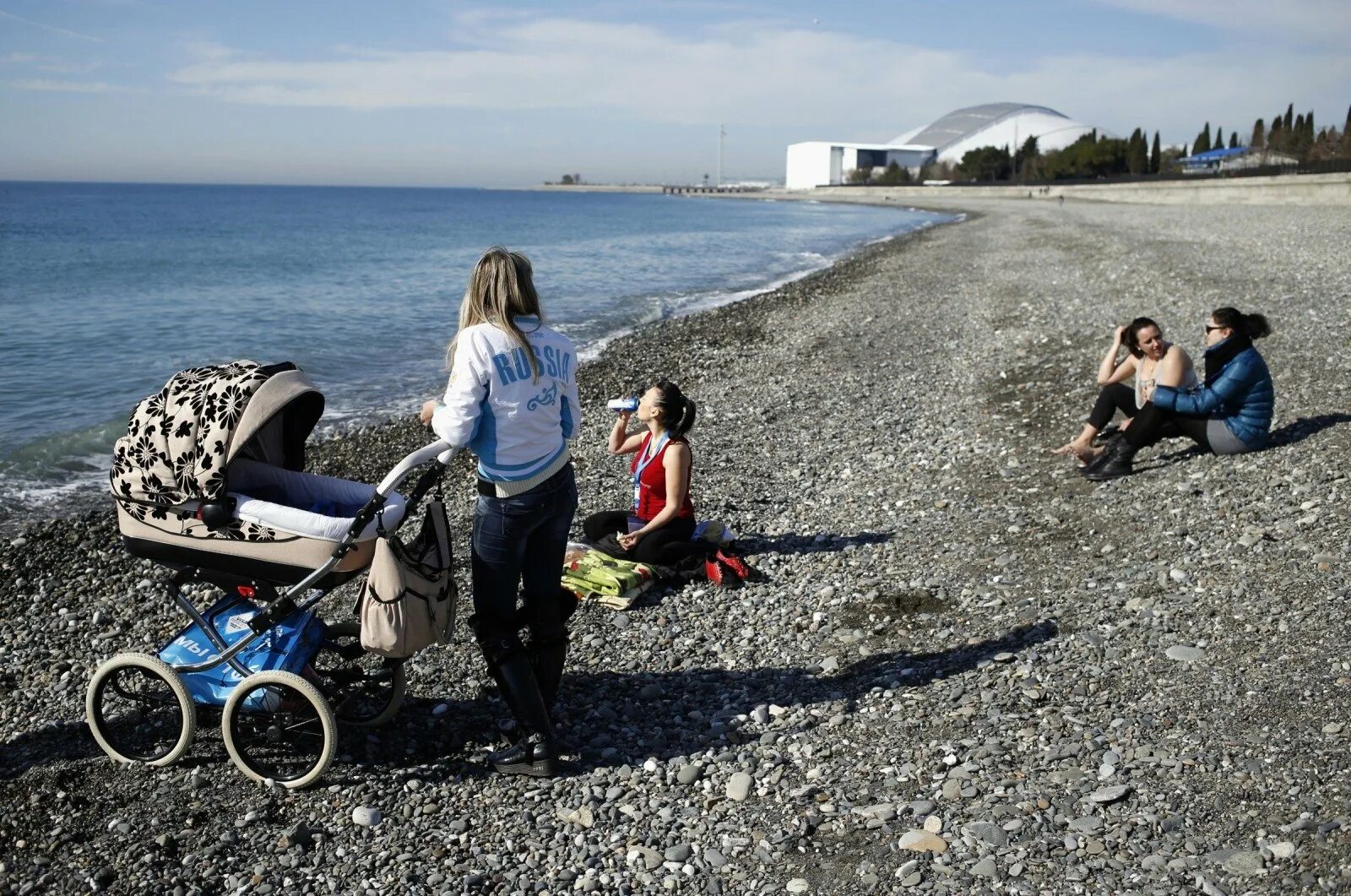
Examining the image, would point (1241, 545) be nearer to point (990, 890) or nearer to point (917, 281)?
point (990, 890)

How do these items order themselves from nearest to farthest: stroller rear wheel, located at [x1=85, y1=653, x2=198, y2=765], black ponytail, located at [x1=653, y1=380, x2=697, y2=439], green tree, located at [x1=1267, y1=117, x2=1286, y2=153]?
1. stroller rear wheel, located at [x1=85, y1=653, x2=198, y2=765]
2. black ponytail, located at [x1=653, y1=380, x2=697, y2=439]
3. green tree, located at [x1=1267, y1=117, x2=1286, y2=153]

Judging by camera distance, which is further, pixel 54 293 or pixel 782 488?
pixel 54 293

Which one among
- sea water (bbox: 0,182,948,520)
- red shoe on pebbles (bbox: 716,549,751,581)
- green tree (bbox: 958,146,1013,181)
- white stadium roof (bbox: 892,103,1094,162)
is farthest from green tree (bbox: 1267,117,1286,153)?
red shoe on pebbles (bbox: 716,549,751,581)

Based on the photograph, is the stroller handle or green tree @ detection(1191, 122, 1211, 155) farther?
green tree @ detection(1191, 122, 1211, 155)

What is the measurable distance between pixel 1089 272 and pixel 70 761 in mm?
23595

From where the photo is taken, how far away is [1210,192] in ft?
185

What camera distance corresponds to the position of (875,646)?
5.83 metres

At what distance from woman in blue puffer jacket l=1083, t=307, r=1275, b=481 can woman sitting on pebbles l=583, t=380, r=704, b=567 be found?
3833mm

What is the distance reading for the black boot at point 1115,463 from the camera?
27.7 feet

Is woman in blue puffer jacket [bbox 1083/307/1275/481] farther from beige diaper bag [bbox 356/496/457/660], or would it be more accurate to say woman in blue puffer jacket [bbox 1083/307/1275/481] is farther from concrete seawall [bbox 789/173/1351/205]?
concrete seawall [bbox 789/173/1351/205]

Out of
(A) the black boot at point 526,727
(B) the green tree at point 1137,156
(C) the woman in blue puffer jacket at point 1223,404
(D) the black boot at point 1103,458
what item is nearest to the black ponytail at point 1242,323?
(C) the woman in blue puffer jacket at point 1223,404

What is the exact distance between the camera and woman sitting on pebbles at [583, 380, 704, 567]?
6727mm

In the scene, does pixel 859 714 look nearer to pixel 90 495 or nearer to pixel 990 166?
pixel 90 495

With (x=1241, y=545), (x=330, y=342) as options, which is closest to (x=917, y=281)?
(x=330, y=342)
